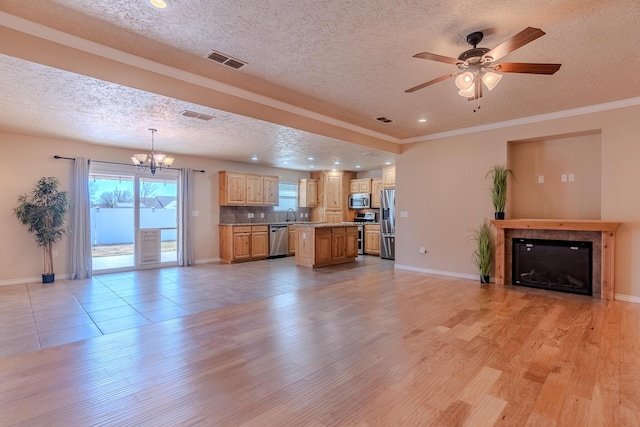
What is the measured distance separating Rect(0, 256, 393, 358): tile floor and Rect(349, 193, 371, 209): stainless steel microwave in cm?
275

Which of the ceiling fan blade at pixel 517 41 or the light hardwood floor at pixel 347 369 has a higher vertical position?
the ceiling fan blade at pixel 517 41

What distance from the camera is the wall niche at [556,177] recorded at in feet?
15.9

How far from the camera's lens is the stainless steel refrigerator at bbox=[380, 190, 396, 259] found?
8086 mm

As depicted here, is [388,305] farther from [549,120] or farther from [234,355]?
[549,120]

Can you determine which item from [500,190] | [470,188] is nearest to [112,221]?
[470,188]

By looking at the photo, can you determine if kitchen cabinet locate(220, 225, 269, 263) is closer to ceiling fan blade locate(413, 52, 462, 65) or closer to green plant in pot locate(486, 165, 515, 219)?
green plant in pot locate(486, 165, 515, 219)

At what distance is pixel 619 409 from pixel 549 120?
4.38 m

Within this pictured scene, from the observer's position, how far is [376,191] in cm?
923

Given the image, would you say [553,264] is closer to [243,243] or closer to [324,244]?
[324,244]

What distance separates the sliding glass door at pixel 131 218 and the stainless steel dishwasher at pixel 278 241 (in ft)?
7.75

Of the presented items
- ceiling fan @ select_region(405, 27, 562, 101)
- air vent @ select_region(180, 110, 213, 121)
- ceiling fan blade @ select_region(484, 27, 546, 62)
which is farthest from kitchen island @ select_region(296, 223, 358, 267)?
ceiling fan blade @ select_region(484, 27, 546, 62)

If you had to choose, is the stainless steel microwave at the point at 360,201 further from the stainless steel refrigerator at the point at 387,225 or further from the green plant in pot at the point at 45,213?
the green plant in pot at the point at 45,213

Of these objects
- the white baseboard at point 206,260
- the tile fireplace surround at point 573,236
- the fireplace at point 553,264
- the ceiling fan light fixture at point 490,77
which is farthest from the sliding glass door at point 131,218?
the fireplace at point 553,264

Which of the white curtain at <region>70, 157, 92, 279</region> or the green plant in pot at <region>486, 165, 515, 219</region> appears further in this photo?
the white curtain at <region>70, 157, 92, 279</region>
